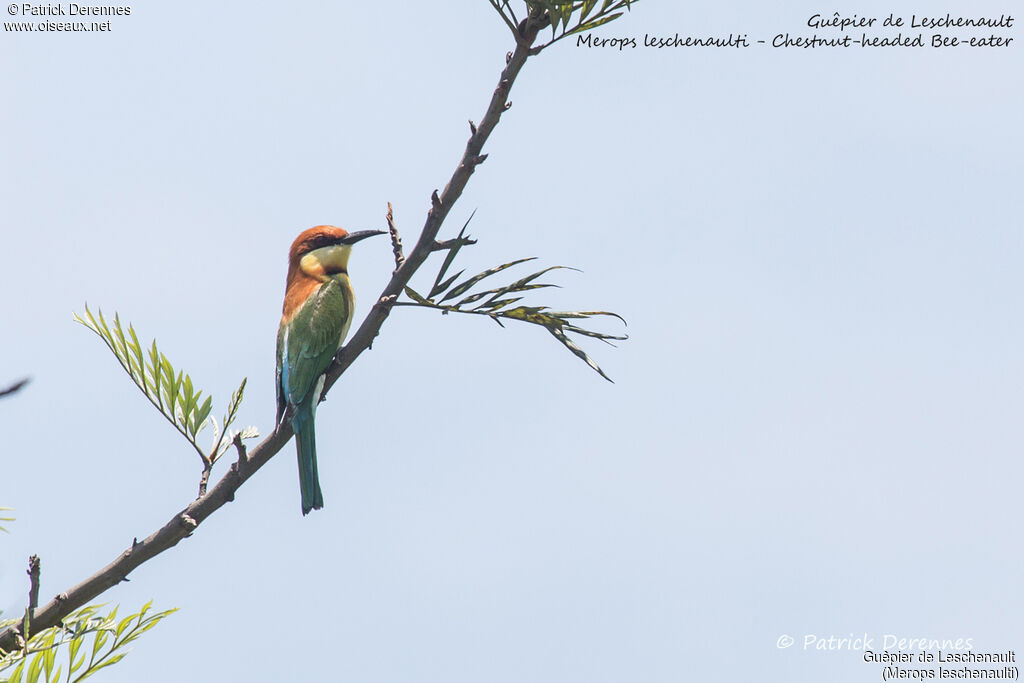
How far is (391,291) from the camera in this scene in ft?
6.91

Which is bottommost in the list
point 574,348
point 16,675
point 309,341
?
point 16,675

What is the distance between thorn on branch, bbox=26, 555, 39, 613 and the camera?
190 centimetres

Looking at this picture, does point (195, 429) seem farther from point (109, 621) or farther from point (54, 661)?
point (54, 661)

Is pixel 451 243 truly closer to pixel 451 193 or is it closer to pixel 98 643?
pixel 451 193

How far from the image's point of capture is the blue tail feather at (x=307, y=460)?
11.3 feet

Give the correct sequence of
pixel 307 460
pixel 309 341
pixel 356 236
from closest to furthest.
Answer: pixel 307 460
pixel 309 341
pixel 356 236

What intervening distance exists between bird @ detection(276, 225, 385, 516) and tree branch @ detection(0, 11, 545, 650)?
1.10m

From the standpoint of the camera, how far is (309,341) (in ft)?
13.3

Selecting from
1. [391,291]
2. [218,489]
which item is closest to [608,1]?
[391,291]

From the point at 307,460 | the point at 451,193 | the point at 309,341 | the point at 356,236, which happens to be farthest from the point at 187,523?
the point at 356,236

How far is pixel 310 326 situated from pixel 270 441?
6.46ft

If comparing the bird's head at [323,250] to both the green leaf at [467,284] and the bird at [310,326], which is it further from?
the green leaf at [467,284]

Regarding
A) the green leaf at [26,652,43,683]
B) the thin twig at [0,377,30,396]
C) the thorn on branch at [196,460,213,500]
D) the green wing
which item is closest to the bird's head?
the green wing

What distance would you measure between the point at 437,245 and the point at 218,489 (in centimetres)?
59
